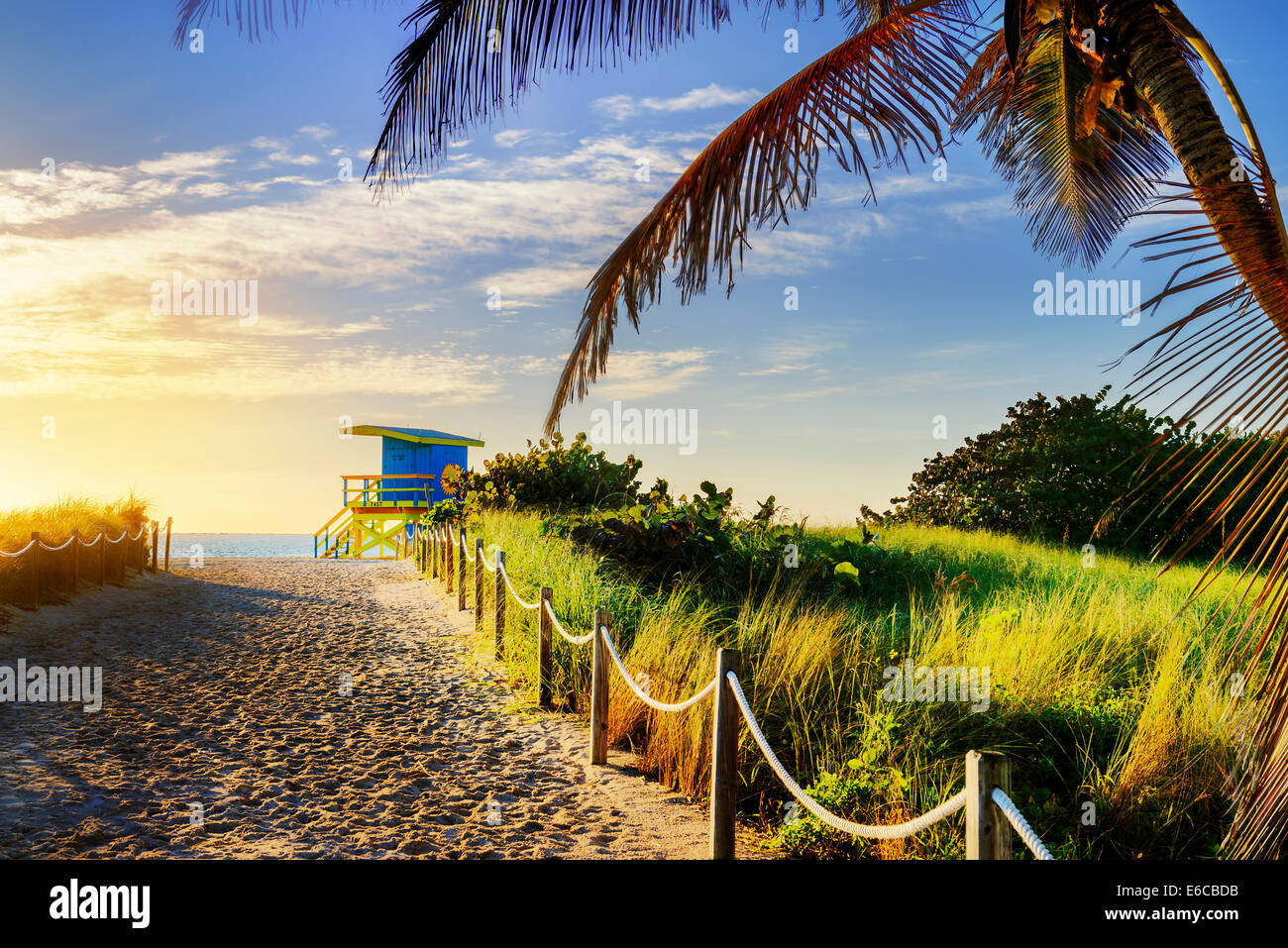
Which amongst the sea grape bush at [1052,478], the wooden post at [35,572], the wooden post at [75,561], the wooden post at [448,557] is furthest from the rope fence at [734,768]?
the sea grape bush at [1052,478]

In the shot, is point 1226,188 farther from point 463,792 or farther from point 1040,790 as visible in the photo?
point 463,792

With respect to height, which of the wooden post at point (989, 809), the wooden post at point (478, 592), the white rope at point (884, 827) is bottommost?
the wooden post at point (478, 592)

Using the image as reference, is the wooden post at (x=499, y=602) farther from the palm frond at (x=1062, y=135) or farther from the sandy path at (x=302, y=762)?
the palm frond at (x=1062, y=135)

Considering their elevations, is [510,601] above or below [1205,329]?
below

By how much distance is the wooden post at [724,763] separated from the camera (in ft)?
13.7

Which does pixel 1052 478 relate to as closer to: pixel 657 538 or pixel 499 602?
pixel 657 538

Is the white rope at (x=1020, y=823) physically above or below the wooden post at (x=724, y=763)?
above

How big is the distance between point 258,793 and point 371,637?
5731mm

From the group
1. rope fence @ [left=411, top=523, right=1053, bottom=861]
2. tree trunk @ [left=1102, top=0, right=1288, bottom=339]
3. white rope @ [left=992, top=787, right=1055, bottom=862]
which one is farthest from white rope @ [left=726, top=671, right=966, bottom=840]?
tree trunk @ [left=1102, top=0, right=1288, bottom=339]

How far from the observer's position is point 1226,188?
4.16 metres

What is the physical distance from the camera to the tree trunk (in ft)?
13.2

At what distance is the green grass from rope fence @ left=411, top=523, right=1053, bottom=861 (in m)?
0.27

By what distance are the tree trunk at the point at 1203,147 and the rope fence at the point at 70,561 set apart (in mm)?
13469
